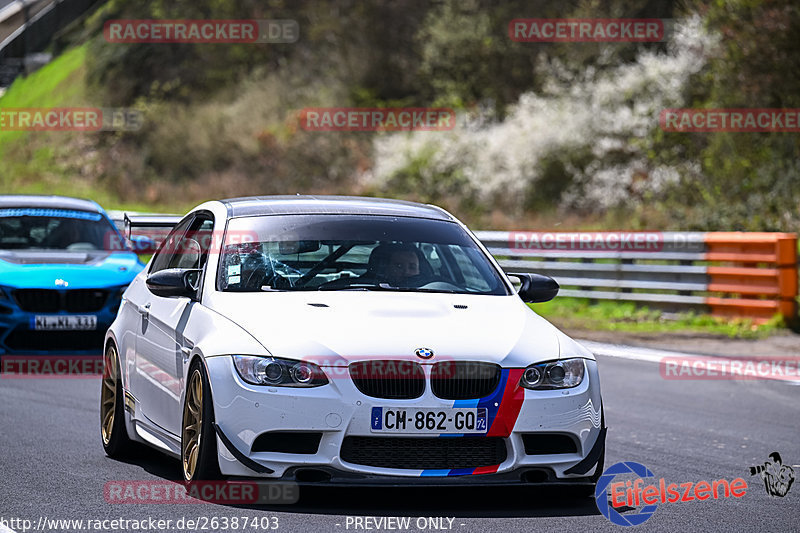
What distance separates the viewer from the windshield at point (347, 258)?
7.67 metres

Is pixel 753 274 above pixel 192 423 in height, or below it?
below

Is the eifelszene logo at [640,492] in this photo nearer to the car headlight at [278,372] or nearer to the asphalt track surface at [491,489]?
the asphalt track surface at [491,489]

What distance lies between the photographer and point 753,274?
57.5 ft

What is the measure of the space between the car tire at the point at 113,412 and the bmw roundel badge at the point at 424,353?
8.57 feet

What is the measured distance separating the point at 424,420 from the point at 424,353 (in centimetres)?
31

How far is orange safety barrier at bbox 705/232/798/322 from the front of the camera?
17078mm

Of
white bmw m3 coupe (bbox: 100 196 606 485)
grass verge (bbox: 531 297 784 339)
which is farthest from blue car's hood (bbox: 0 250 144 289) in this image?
grass verge (bbox: 531 297 784 339)

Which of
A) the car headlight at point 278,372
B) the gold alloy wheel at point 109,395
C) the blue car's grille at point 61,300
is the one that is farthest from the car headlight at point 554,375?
the blue car's grille at point 61,300

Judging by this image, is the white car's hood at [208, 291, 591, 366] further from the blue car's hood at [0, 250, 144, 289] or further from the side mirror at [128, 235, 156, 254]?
the side mirror at [128, 235, 156, 254]

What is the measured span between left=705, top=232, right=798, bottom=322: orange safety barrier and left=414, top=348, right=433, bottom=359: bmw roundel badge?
11.2 metres

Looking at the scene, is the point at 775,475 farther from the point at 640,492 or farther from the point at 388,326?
the point at 388,326

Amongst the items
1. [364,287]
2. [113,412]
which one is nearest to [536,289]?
[364,287]

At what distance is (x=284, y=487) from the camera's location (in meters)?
6.97

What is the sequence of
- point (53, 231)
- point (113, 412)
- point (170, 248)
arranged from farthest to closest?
point (53, 231) → point (170, 248) → point (113, 412)
